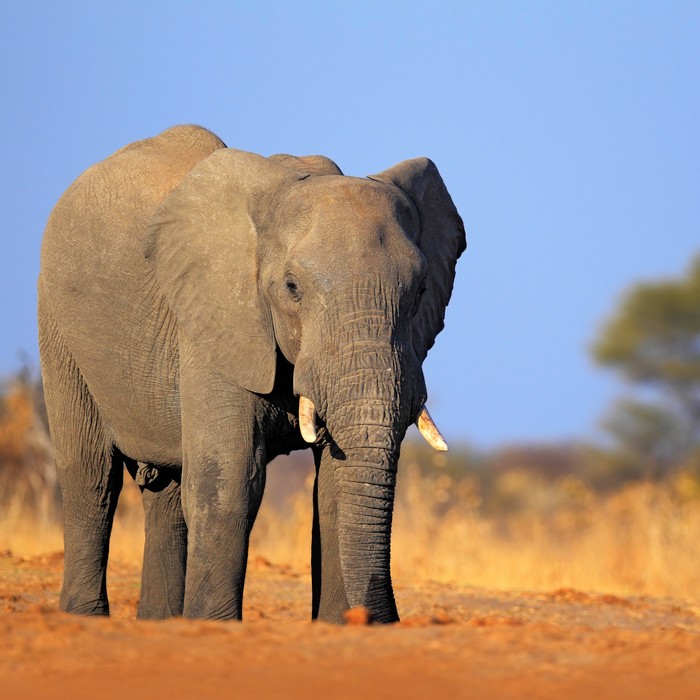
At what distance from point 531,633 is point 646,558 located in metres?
9.34

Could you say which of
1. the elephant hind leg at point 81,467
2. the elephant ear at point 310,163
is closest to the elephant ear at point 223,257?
the elephant ear at point 310,163

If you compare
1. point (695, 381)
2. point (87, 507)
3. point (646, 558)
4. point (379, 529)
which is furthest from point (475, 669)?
point (695, 381)

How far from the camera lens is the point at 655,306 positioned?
3378 cm

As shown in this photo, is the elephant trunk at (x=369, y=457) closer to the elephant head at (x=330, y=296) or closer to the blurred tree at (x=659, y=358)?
the elephant head at (x=330, y=296)

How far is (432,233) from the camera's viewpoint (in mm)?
7652

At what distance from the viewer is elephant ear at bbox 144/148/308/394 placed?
22.9 feet

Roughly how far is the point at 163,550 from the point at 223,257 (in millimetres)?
2304

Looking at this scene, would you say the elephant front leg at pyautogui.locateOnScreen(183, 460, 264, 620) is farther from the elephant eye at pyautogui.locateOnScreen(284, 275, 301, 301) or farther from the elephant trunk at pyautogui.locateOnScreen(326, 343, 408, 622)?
the elephant eye at pyautogui.locateOnScreen(284, 275, 301, 301)

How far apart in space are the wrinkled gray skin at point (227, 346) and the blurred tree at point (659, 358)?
25428mm

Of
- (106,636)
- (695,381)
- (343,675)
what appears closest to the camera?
(343,675)

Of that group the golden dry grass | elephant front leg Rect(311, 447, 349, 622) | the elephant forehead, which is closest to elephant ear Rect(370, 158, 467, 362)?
the elephant forehead

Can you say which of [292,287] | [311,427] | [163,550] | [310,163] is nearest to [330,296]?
[292,287]

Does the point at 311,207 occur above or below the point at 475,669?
above

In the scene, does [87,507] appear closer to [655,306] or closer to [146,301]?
[146,301]
